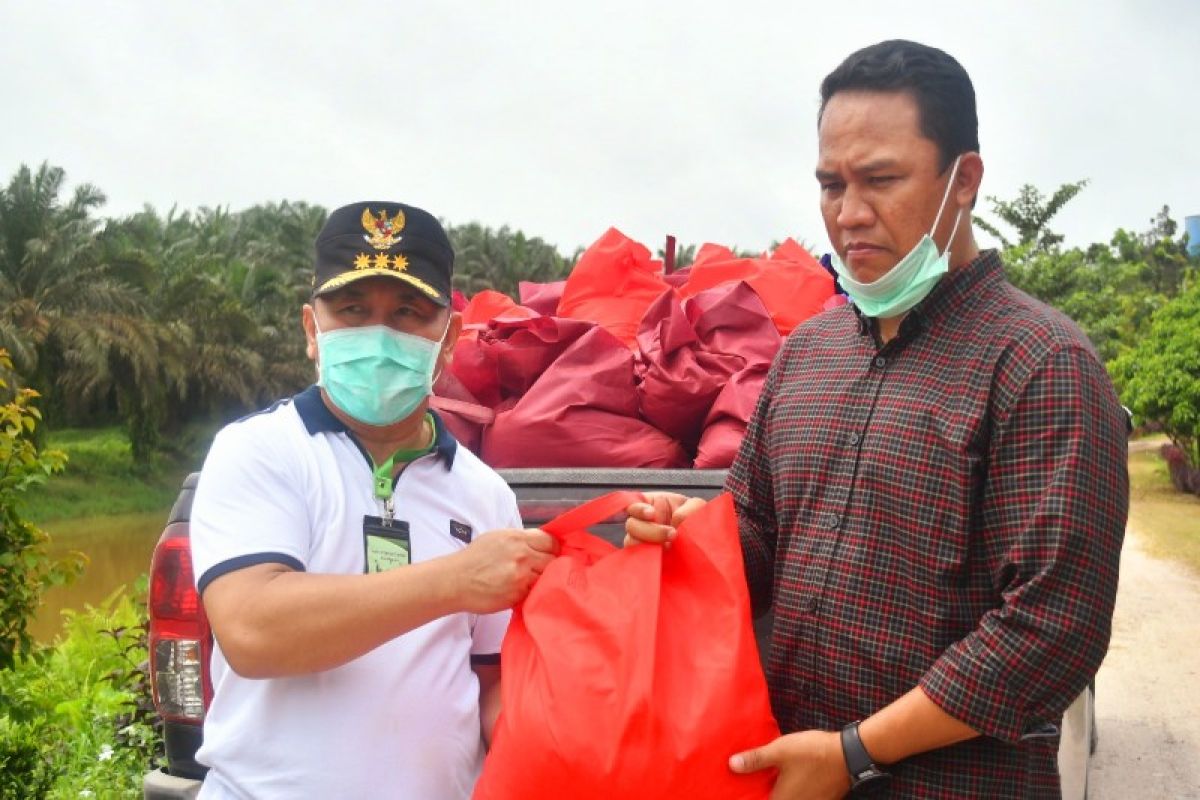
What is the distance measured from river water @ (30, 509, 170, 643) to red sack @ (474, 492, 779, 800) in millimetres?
6388

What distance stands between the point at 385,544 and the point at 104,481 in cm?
3336

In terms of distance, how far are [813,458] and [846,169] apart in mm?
496

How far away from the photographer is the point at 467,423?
328cm

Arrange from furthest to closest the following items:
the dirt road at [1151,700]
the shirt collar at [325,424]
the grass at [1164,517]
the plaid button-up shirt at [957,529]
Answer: the grass at [1164,517], the dirt road at [1151,700], the shirt collar at [325,424], the plaid button-up shirt at [957,529]

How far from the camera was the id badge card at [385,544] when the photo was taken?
6.51ft

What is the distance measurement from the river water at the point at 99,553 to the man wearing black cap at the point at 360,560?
20.0ft

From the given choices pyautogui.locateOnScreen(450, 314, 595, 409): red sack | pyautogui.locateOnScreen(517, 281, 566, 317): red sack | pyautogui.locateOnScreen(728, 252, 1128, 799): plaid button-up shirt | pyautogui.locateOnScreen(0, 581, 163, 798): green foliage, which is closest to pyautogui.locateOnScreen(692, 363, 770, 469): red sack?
pyautogui.locateOnScreen(450, 314, 595, 409): red sack

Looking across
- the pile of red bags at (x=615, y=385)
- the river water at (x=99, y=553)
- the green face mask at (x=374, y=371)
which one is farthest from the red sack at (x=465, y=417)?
the river water at (x=99, y=553)

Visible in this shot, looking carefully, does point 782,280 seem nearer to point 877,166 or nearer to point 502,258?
point 877,166

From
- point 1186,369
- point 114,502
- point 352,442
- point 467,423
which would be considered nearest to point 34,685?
point 467,423

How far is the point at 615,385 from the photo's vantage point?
3.27 meters

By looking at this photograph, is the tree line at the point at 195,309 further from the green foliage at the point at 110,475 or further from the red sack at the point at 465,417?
the red sack at the point at 465,417

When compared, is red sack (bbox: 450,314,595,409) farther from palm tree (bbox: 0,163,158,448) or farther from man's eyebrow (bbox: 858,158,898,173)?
palm tree (bbox: 0,163,158,448)

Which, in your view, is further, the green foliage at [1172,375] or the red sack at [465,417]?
the green foliage at [1172,375]
